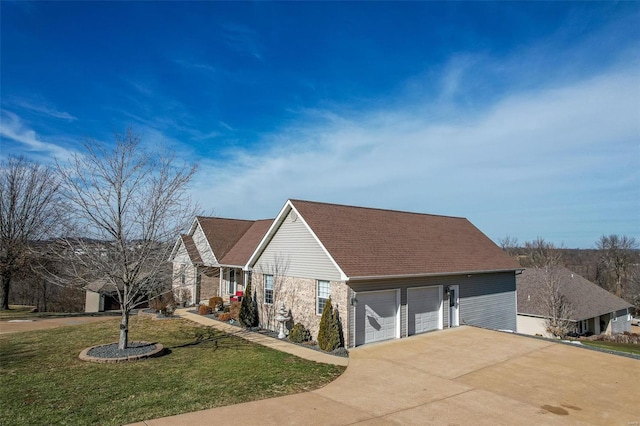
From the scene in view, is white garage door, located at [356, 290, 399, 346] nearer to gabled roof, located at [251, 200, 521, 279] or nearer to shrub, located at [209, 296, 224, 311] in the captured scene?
gabled roof, located at [251, 200, 521, 279]

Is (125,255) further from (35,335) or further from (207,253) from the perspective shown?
(207,253)

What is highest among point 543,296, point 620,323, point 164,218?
point 164,218

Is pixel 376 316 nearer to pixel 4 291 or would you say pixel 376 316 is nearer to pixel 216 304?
pixel 216 304

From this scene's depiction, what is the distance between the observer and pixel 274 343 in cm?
1514

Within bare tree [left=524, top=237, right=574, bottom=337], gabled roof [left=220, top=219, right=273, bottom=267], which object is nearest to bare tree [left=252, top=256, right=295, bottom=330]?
gabled roof [left=220, top=219, right=273, bottom=267]

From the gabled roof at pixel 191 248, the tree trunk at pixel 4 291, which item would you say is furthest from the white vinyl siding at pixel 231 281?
the tree trunk at pixel 4 291

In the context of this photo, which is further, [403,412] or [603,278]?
[603,278]

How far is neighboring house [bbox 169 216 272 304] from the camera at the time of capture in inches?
991

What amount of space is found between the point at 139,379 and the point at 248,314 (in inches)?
328

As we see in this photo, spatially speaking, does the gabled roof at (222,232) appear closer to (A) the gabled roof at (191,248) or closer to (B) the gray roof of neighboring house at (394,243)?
(A) the gabled roof at (191,248)

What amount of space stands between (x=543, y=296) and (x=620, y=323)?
42.8 ft

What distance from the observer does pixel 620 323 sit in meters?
36.4

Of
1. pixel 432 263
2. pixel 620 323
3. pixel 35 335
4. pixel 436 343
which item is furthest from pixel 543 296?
pixel 35 335

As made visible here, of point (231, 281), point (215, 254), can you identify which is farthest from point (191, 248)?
point (231, 281)
